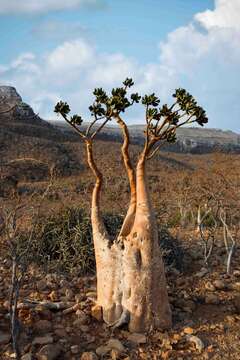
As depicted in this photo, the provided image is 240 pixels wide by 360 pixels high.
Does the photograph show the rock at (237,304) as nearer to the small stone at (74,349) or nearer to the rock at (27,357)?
the small stone at (74,349)

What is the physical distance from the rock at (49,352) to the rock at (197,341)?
1.14 meters

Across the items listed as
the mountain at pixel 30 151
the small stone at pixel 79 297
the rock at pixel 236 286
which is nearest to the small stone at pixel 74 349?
the small stone at pixel 79 297

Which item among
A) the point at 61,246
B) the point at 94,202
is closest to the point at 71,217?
the point at 61,246

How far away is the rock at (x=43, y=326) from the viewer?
404cm

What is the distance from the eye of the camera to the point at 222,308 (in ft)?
15.3

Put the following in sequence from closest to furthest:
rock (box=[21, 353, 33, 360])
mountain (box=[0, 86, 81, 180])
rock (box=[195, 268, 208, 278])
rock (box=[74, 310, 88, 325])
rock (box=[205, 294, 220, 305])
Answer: rock (box=[21, 353, 33, 360])
rock (box=[74, 310, 88, 325])
rock (box=[205, 294, 220, 305])
rock (box=[195, 268, 208, 278])
mountain (box=[0, 86, 81, 180])

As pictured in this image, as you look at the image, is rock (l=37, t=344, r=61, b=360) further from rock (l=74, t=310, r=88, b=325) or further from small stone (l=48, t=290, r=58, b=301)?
small stone (l=48, t=290, r=58, b=301)

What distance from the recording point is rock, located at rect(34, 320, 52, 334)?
4043mm

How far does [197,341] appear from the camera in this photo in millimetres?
3867

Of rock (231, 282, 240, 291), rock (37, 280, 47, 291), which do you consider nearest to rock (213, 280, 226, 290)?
rock (231, 282, 240, 291)

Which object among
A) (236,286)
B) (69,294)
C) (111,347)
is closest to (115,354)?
(111,347)

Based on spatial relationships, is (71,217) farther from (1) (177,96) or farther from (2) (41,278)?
(1) (177,96)

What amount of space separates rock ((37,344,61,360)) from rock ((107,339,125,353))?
0.43 metres

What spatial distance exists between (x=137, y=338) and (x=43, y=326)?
0.85 metres
